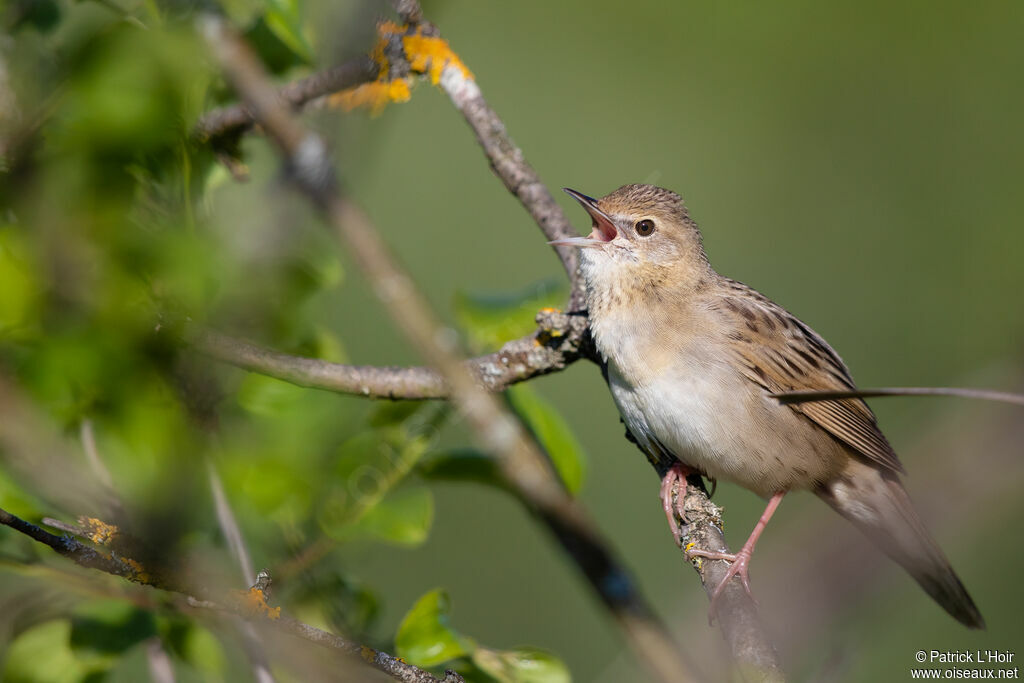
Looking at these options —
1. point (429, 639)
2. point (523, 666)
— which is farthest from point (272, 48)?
point (523, 666)

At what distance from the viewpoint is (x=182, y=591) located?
1.08 meters

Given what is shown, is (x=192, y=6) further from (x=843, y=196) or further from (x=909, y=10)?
(x=909, y=10)

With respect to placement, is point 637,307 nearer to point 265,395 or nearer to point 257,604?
point 265,395

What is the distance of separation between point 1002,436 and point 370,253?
0.61 m

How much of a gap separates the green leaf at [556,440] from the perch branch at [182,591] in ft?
2.51

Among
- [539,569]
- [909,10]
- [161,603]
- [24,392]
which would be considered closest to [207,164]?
[24,392]

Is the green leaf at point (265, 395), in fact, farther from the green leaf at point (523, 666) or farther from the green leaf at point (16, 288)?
the green leaf at point (523, 666)

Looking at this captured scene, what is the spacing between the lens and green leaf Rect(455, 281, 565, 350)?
218 cm

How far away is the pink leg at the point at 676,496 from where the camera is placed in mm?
2381

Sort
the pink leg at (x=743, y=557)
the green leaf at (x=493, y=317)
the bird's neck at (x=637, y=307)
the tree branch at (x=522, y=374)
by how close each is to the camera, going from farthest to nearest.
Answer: the bird's neck at (x=637, y=307) < the green leaf at (x=493, y=317) < the pink leg at (x=743, y=557) < the tree branch at (x=522, y=374)

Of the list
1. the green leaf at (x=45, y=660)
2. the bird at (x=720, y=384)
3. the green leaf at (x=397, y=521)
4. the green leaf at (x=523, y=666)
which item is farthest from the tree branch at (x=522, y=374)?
the green leaf at (x=45, y=660)

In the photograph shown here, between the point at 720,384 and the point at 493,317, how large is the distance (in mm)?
772

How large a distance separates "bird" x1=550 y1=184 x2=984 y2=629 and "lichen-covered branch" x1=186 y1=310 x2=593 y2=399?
207 mm

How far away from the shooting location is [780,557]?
74cm
